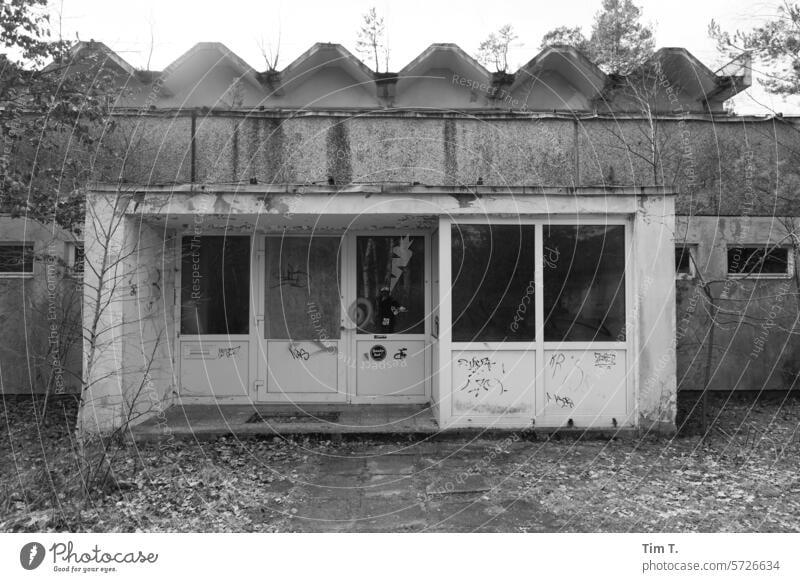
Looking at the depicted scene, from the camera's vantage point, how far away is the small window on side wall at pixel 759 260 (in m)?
→ 9.25

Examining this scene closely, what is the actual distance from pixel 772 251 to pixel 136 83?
1214 centimetres

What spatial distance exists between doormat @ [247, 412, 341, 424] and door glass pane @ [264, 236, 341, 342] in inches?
44.8

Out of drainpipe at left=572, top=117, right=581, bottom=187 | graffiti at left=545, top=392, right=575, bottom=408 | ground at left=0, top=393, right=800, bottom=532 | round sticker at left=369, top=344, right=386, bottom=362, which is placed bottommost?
ground at left=0, top=393, right=800, bottom=532

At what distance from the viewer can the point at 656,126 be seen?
9.50 metres

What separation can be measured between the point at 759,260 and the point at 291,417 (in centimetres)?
780

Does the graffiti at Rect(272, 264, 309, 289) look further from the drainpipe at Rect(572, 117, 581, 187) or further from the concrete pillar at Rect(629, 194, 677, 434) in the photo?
the drainpipe at Rect(572, 117, 581, 187)

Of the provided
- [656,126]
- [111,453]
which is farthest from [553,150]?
[111,453]

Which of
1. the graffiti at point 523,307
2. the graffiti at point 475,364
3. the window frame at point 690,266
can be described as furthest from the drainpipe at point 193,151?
the window frame at point 690,266

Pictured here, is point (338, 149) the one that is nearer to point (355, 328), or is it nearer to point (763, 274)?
point (355, 328)

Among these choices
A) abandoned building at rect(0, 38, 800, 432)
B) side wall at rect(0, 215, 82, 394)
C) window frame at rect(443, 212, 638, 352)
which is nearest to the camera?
abandoned building at rect(0, 38, 800, 432)

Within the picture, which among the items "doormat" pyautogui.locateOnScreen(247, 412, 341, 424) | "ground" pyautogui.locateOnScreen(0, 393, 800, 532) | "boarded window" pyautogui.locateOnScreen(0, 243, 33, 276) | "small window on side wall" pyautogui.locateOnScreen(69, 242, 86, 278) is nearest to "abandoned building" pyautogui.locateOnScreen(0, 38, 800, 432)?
"boarded window" pyautogui.locateOnScreen(0, 243, 33, 276)

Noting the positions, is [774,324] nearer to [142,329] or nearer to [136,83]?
[142,329]

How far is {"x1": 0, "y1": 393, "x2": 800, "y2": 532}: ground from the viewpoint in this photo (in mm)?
4695

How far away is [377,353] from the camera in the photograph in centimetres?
823
